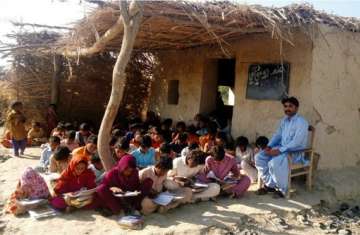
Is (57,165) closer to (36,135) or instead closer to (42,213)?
(42,213)

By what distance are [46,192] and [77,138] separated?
2347 mm

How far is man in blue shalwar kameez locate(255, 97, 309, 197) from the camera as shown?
5.58 m

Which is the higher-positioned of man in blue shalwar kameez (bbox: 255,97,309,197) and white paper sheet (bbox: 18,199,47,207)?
man in blue shalwar kameez (bbox: 255,97,309,197)

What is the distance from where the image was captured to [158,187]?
16.8ft

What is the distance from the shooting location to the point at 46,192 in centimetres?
500

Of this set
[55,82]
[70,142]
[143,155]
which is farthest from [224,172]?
[55,82]

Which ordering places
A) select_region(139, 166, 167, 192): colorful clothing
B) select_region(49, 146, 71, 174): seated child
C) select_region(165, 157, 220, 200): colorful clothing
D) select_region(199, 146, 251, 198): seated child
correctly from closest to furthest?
1. select_region(139, 166, 167, 192): colorful clothing
2. select_region(165, 157, 220, 200): colorful clothing
3. select_region(49, 146, 71, 174): seated child
4. select_region(199, 146, 251, 198): seated child

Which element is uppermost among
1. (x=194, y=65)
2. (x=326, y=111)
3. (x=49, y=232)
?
(x=194, y=65)

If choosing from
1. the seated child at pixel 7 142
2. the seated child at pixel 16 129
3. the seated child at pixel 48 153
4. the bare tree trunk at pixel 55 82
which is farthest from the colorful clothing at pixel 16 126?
the bare tree trunk at pixel 55 82

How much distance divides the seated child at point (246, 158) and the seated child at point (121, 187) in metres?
1.86

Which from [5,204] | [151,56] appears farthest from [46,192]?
[151,56]

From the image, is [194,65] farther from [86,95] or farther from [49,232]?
[49,232]

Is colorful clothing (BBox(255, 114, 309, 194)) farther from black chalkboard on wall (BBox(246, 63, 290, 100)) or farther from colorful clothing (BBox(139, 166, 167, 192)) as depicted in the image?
colorful clothing (BBox(139, 166, 167, 192))

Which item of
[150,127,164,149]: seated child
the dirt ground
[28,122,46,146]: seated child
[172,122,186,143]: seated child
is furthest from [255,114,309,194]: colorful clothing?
[28,122,46,146]: seated child
